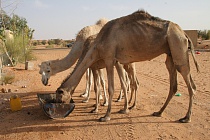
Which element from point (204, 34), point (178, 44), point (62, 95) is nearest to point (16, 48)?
point (62, 95)

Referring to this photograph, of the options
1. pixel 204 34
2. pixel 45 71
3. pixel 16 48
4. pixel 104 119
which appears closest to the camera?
pixel 104 119

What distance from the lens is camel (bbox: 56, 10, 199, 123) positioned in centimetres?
552

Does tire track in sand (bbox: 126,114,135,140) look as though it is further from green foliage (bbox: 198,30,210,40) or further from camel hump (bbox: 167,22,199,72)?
green foliage (bbox: 198,30,210,40)

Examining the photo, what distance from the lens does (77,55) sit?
7719 mm

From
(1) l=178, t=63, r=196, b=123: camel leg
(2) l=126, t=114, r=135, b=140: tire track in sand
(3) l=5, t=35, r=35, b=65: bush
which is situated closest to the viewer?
(2) l=126, t=114, r=135, b=140: tire track in sand

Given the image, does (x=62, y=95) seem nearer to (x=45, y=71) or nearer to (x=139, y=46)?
(x=45, y=71)

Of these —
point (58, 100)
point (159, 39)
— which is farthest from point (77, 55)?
point (159, 39)

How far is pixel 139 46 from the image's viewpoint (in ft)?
18.9

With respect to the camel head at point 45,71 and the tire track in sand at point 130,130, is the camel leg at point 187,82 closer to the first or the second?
the tire track in sand at point 130,130

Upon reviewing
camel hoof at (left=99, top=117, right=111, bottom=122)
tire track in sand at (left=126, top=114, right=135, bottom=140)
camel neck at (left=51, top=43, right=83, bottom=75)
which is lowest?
tire track in sand at (left=126, top=114, right=135, bottom=140)

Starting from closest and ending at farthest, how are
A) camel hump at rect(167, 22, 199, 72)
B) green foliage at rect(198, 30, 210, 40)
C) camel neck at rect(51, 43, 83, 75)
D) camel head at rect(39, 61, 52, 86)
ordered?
camel hump at rect(167, 22, 199, 72)
camel head at rect(39, 61, 52, 86)
camel neck at rect(51, 43, 83, 75)
green foliage at rect(198, 30, 210, 40)

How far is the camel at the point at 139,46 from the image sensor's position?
18.1 ft

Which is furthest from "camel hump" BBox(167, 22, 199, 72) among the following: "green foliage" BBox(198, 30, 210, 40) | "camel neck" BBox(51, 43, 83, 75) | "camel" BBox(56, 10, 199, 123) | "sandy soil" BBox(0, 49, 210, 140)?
"green foliage" BBox(198, 30, 210, 40)

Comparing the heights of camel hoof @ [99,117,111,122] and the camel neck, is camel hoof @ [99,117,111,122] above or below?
below
